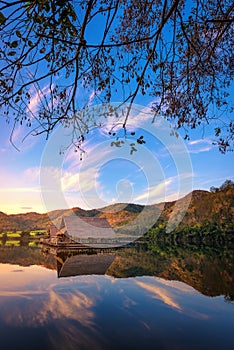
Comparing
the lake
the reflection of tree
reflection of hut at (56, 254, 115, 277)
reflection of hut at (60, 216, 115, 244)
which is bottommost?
the reflection of tree

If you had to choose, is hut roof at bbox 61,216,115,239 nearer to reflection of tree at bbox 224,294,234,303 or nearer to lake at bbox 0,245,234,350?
lake at bbox 0,245,234,350

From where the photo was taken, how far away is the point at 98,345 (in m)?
5.20

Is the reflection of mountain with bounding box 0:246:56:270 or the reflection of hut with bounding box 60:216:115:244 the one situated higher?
the reflection of hut with bounding box 60:216:115:244

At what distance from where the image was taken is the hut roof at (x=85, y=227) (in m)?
29.4

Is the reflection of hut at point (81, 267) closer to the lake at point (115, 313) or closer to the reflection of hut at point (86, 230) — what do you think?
the lake at point (115, 313)

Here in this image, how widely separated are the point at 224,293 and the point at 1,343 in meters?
6.58

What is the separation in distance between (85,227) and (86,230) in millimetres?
486

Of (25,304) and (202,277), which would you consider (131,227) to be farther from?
(25,304)

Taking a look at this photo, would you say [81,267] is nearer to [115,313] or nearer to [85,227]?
[115,313]

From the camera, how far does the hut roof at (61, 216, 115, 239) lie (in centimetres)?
2936

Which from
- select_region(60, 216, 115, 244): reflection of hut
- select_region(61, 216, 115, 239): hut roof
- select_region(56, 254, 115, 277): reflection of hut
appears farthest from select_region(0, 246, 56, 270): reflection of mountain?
select_region(61, 216, 115, 239): hut roof

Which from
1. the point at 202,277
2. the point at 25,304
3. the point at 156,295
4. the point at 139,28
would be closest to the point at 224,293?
the point at 156,295

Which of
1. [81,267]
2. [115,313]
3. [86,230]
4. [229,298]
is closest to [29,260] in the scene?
[81,267]

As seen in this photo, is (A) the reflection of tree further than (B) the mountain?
No
